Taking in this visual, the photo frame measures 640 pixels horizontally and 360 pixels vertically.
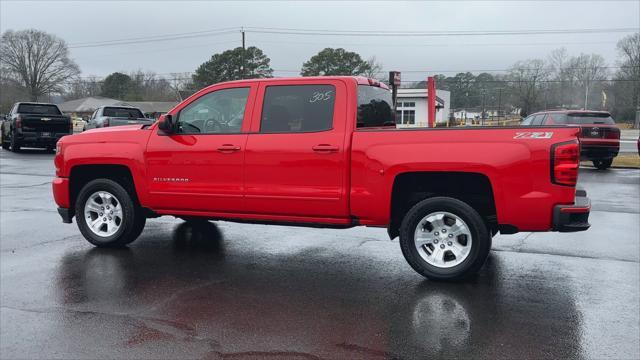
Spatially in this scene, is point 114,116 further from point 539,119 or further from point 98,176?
point 98,176

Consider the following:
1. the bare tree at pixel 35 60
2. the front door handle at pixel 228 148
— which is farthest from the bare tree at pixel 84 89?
the front door handle at pixel 228 148

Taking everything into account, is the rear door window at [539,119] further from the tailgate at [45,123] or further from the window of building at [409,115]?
the window of building at [409,115]

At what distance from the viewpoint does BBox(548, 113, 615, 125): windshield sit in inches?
642

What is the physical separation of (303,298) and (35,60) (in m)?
97.8

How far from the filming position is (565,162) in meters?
5.06

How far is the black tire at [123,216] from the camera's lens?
6.77m

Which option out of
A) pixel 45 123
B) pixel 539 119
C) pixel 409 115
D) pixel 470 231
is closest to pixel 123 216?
pixel 470 231

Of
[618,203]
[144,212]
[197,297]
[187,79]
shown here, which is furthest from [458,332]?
[187,79]

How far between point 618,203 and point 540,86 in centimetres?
6689

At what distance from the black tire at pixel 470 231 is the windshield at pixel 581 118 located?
12.3 metres

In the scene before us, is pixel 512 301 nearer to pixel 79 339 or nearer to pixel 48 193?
pixel 79 339

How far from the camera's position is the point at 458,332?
168 inches

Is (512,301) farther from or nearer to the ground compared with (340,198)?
nearer to the ground

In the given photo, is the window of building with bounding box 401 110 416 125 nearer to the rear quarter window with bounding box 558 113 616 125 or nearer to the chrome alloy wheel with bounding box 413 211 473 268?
the rear quarter window with bounding box 558 113 616 125
